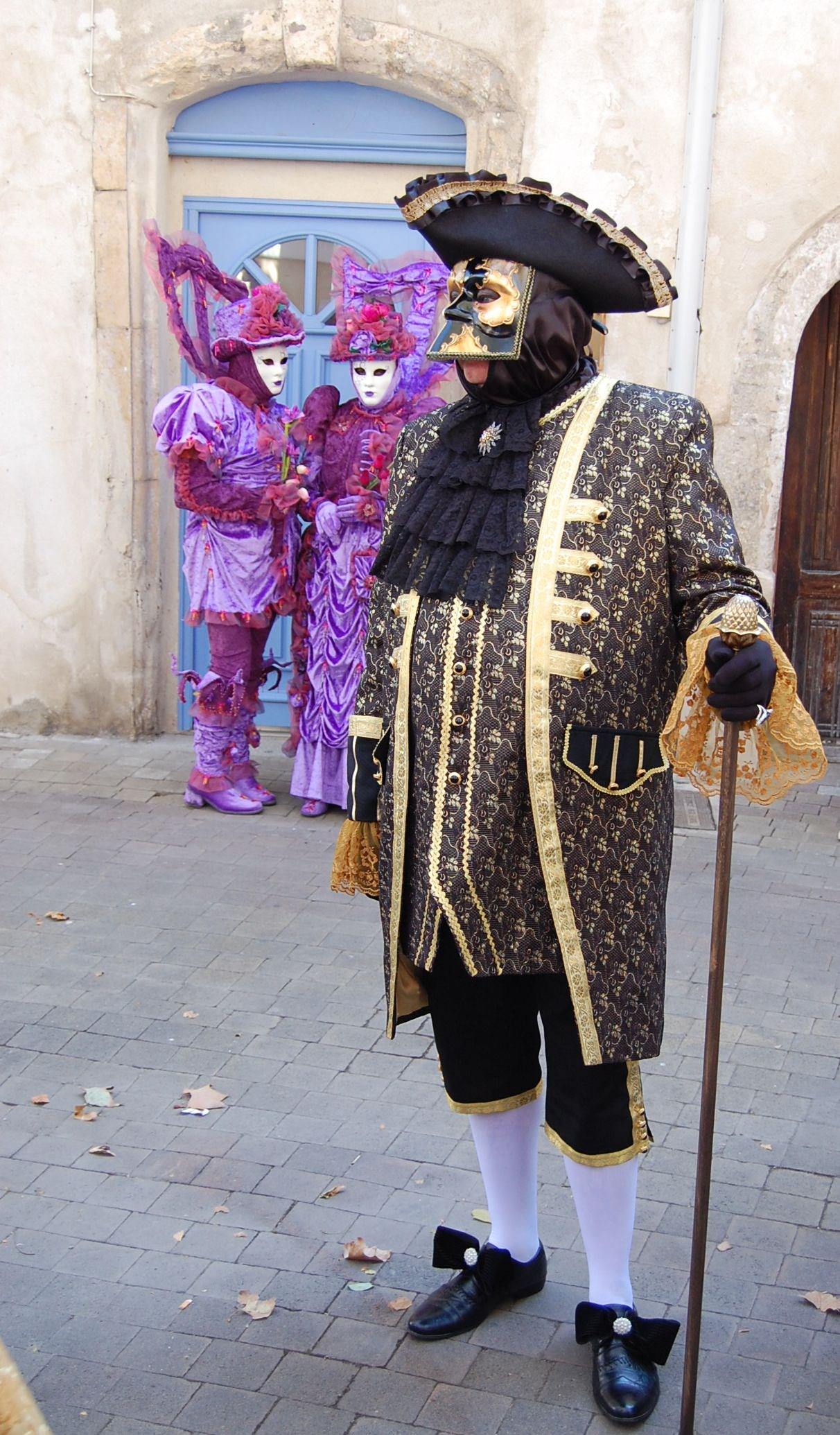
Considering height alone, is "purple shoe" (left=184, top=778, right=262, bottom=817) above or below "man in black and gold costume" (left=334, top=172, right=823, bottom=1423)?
below

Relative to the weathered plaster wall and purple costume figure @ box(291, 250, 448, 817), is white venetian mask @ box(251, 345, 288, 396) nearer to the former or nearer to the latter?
purple costume figure @ box(291, 250, 448, 817)

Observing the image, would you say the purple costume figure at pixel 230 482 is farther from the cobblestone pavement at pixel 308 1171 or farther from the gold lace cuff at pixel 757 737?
the gold lace cuff at pixel 757 737

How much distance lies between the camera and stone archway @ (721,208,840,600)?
670 centimetres

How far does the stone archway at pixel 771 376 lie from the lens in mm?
6695

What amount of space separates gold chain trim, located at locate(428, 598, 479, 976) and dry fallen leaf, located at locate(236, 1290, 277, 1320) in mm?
929

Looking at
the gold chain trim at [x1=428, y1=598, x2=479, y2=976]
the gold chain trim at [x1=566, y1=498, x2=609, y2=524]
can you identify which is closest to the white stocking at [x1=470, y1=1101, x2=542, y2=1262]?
the gold chain trim at [x1=428, y1=598, x2=479, y2=976]

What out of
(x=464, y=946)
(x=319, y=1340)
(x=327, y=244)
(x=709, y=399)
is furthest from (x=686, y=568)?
(x=327, y=244)

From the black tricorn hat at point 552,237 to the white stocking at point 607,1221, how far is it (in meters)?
1.58

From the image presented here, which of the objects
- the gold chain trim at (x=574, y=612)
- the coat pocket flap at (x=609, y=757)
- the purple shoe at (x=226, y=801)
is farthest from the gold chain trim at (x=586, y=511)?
the purple shoe at (x=226, y=801)

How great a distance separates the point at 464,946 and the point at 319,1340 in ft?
3.01

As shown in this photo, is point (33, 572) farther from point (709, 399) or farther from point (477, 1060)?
point (477, 1060)

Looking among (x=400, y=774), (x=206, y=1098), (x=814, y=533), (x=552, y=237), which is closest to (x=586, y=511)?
(x=552, y=237)

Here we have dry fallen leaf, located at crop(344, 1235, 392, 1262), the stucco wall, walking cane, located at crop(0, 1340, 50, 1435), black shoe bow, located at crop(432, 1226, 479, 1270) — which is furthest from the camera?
the stucco wall

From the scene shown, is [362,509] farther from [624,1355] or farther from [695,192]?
[624,1355]
